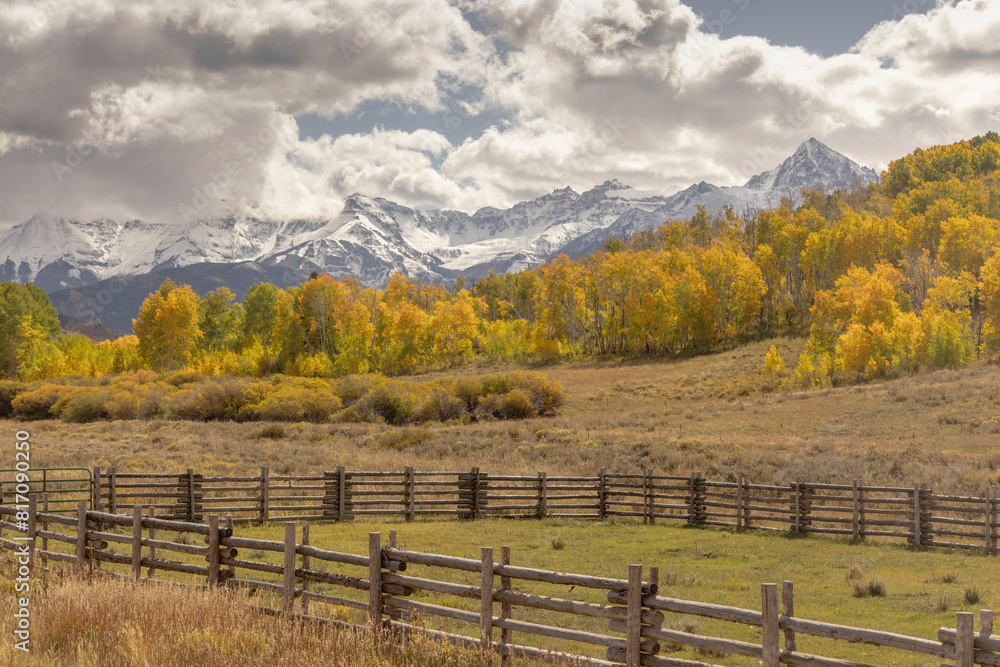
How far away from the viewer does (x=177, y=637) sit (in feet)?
25.3

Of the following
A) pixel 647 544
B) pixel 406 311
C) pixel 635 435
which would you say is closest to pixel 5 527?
pixel 647 544

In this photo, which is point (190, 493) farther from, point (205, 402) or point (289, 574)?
point (205, 402)

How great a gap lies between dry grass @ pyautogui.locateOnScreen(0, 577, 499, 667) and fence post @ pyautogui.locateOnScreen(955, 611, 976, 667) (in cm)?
431

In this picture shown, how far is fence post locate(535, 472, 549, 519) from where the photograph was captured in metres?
23.4

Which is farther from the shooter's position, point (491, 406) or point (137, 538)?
point (491, 406)

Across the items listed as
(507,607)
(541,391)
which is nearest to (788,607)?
(507,607)

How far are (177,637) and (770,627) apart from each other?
20.0ft

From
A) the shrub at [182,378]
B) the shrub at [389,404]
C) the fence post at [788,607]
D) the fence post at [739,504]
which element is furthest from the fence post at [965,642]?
the shrub at [182,378]

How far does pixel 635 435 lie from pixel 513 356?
48215 mm

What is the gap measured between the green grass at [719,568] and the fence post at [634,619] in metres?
2.78

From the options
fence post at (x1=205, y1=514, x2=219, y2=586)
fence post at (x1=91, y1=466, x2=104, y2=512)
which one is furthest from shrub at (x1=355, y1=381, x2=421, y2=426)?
fence post at (x1=205, y1=514, x2=219, y2=586)

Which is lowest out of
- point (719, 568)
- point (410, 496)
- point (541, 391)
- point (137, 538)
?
point (719, 568)

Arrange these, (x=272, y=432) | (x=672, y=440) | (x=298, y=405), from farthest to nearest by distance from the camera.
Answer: (x=298, y=405) → (x=272, y=432) → (x=672, y=440)

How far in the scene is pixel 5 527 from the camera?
12.8 metres
